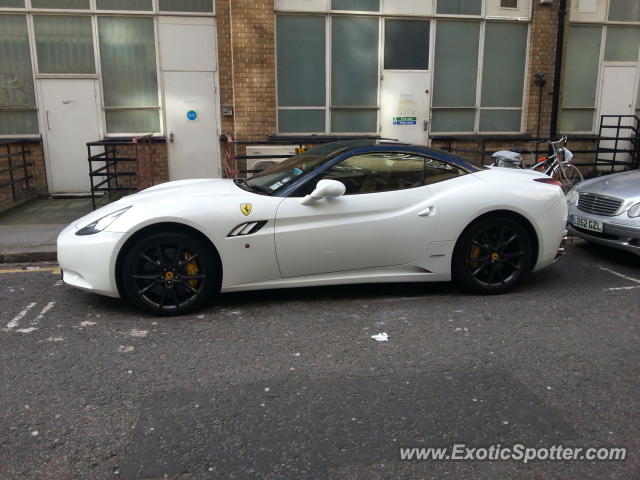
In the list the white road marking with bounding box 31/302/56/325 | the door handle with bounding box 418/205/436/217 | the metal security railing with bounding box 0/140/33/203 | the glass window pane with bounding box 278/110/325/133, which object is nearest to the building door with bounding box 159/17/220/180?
the glass window pane with bounding box 278/110/325/133

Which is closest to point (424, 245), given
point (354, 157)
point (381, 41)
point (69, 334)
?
point (354, 157)

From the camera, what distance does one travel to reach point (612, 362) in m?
4.02

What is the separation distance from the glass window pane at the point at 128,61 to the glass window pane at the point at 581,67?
8.30 meters

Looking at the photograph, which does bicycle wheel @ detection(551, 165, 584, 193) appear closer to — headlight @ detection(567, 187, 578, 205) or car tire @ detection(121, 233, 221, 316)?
headlight @ detection(567, 187, 578, 205)

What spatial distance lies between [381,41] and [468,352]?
27.3 ft

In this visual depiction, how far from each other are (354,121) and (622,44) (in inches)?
235

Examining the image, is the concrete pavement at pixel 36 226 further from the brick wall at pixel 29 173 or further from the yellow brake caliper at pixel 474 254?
the yellow brake caliper at pixel 474 254

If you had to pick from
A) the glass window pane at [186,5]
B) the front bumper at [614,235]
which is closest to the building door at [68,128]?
the glass window pane at [186,5]

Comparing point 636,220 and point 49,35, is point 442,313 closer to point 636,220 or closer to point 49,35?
point 636,220

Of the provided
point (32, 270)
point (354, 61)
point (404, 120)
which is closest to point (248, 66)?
point (354, 61)

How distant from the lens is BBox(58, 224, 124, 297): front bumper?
4715 millimetres

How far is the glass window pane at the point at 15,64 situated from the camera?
1033cm

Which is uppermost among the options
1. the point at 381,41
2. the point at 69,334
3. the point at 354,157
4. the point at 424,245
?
the point at 381,41

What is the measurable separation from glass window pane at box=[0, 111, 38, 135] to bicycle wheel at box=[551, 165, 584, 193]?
9329 mm
